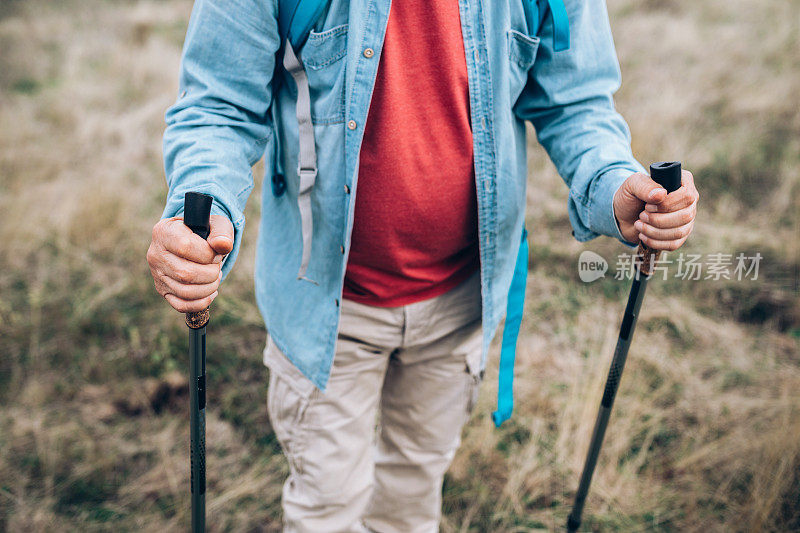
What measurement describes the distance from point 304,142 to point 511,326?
93 cm

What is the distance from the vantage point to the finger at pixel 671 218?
1.46 meters

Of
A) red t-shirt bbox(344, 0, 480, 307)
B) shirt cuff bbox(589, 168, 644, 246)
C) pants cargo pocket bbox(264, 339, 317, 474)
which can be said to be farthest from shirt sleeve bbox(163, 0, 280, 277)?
shirt cuff bbox(589, 168, 644, 246)

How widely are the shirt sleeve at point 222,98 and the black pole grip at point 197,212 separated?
0.46 ft

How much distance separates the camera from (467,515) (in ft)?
8.82

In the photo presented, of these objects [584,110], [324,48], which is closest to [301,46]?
[324,48]

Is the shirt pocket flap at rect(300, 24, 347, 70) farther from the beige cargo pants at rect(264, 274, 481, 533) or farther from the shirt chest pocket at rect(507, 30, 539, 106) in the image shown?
the beige cargo pants at rect(264, 274, 481, 533)

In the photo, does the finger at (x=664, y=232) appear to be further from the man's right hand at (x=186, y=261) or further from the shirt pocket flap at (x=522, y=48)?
the man's right hand at (x=186, y=261)

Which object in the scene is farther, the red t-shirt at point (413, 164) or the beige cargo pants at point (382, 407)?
the beige cargo pants at point (382, 407)

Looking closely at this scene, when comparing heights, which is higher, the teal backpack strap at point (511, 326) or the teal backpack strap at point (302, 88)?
the teal backpack strap at point (302, 88)

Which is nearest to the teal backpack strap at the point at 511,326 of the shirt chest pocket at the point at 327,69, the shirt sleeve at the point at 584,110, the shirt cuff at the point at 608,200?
the shirt sleeve at the point at 584,110

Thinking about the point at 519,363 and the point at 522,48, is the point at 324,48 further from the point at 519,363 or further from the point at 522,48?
the point at 519,363

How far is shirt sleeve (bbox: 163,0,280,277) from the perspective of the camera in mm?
1455

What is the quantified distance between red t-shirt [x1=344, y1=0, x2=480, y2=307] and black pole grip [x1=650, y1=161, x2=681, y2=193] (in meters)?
0.51

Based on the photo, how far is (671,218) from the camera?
4.79 ft
